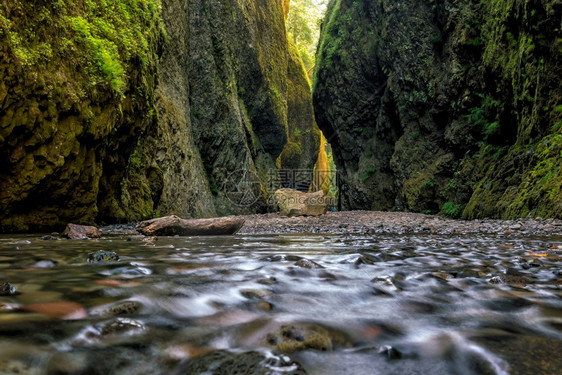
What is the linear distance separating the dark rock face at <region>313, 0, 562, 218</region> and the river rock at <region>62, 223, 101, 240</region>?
7.89 metres

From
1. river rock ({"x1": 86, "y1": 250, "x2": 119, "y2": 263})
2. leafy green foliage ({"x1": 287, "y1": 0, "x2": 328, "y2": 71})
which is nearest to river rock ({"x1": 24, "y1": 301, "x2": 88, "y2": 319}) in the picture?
river rock ({"x1": 86, "y1": 250, "x2": 119, "y2": 263})

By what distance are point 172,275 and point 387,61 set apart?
2040 centimetres

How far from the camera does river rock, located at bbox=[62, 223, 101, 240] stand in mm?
4716

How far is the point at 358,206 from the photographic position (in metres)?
22.1

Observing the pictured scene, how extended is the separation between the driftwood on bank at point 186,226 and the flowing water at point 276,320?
3.38 m

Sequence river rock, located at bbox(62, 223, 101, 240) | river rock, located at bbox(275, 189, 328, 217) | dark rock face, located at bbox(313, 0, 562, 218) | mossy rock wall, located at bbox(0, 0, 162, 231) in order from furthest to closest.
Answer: river rock, located at bbox(275, 189, 328, 217) → dark rock face, located at bbox(313, 0, 562, 218) → river rock, located at bbox(62, 223, 101, 240) → mossy rock wall, located at bbox(0, 0, 162, 231)

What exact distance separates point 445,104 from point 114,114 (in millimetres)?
13575

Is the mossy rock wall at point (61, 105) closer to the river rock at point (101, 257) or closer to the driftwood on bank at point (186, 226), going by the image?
the driftwood on bank at point (186, 226)

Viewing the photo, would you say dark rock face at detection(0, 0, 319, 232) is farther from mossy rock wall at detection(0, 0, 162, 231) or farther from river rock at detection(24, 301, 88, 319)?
river rock at detection(24, 301, 88, 319)

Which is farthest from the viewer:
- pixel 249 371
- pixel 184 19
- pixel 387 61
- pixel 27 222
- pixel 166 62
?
pixel 387 61

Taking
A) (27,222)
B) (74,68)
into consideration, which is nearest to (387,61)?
(74,68)

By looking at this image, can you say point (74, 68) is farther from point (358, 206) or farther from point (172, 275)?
point (358, 206)

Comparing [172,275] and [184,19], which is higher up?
[184,19]

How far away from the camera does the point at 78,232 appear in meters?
4.83
